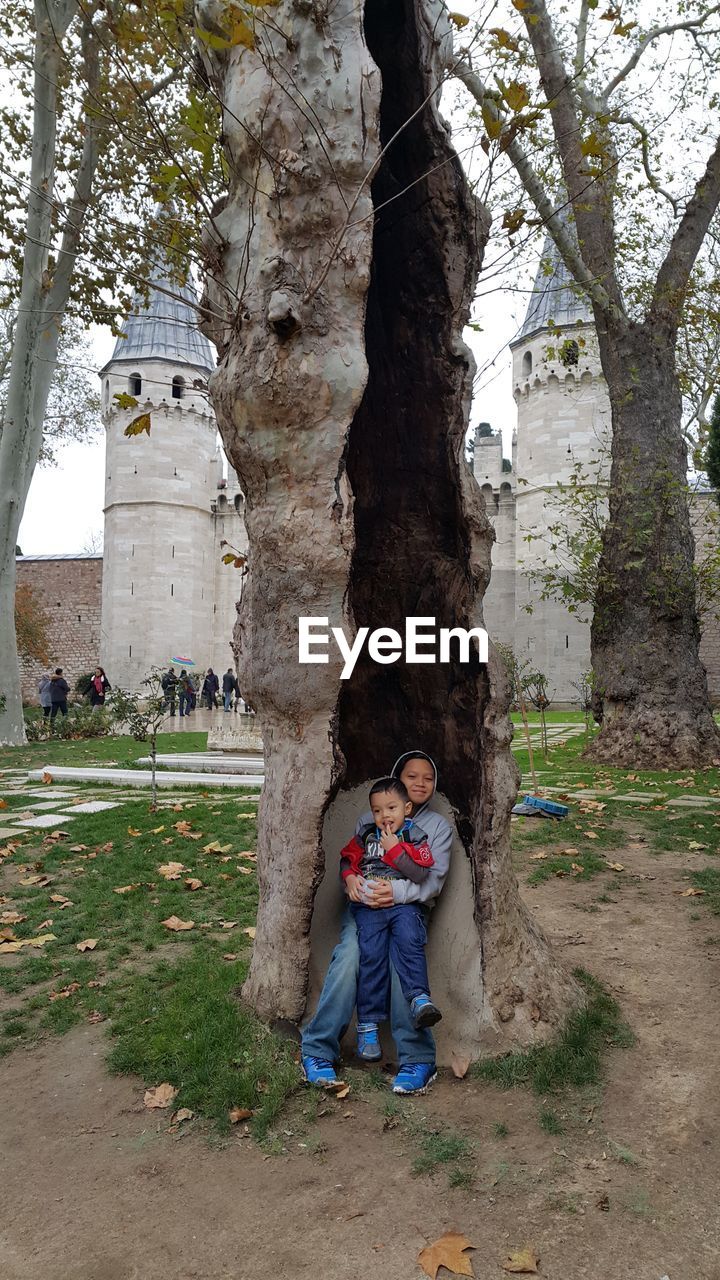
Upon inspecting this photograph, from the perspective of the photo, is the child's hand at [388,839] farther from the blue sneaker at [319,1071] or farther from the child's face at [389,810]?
the blue sneaker at [319,1071]

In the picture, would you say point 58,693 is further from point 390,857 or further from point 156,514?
point 390,857

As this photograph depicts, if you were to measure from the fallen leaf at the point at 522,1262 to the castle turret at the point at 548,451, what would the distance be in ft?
89.8

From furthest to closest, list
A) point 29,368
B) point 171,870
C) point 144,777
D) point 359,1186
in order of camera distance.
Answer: point 29,368 < point 144,777 < point 171,870 < point 359,1186

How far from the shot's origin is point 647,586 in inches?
430

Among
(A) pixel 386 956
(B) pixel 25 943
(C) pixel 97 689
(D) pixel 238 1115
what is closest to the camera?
(D) pixel 238 1115

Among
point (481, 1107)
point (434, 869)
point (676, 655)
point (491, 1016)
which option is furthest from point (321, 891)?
point (676, 655)

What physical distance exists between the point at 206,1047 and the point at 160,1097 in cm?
23

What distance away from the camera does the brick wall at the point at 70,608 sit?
33844 millimetres

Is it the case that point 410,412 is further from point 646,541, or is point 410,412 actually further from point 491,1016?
point 646,541

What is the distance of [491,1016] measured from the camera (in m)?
3.10

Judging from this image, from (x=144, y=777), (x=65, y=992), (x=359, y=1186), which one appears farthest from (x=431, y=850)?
(x=144, y=777)

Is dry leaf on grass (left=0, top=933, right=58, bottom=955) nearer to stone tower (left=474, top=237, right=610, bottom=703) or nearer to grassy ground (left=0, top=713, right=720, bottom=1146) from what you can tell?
grassy ground (left=0, top=713, right=720, bottom=1146)

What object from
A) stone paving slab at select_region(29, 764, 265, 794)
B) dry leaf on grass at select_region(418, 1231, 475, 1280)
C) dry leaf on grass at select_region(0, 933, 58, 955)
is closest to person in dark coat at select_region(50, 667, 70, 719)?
stone paving slab at select_region(29, 764, 265, 794)

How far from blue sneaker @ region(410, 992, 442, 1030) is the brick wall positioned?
1274 inches
